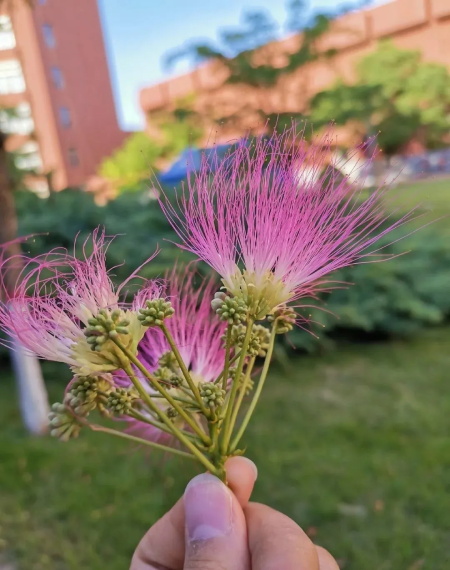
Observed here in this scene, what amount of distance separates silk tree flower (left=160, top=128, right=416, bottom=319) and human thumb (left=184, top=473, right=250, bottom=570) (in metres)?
0.34

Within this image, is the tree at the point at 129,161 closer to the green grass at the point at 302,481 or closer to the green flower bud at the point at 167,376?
the green grass at the point at 302,481

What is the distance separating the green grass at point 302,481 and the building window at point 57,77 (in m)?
33.3

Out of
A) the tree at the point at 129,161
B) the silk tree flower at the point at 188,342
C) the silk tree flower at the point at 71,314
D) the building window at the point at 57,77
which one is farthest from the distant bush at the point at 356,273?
the building window at the point at 57,77

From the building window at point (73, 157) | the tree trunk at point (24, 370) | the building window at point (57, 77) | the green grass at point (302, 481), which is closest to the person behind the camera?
the green grass at point (302, 481)

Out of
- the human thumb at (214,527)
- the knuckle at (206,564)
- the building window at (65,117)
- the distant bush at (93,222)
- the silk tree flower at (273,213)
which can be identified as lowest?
the distant bush at (93,222)

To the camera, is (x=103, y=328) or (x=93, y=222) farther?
Result: (x=93, y=222)

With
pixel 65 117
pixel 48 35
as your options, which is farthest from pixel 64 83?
pixel 48 35

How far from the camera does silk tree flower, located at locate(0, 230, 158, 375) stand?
2.61 ft

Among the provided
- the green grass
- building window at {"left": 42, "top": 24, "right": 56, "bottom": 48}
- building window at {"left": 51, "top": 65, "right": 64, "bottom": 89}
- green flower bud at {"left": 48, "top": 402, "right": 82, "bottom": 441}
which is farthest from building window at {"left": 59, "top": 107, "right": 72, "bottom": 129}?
green flower bud at {"left": 48, "top": 402, "right": 82, "bottom": 441}

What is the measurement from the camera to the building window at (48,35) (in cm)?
3262

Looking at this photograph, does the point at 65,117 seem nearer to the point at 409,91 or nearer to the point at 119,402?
the point at 409,91

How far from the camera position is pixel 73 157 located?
3466 cm

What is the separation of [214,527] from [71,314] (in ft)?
1.44

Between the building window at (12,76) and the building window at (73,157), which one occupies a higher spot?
the building window at (12,76)
